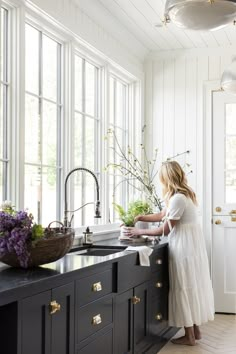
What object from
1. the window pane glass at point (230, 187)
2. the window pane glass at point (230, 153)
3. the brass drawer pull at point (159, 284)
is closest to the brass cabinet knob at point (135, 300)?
the brass drawer pull at point (159, 284)

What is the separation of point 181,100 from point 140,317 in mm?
2914

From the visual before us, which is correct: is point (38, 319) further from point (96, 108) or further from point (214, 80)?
point (214, 80)

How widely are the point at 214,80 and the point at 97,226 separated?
2.24 metres

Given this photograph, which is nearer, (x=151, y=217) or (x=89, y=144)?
(x=151, y=217)

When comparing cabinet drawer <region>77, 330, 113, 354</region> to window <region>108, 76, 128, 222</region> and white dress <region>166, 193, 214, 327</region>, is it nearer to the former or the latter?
white dress <region>166, 193, 214, 327</region>

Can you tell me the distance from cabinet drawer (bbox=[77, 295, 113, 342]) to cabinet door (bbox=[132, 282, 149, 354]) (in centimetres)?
52

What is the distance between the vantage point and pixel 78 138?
4.63m

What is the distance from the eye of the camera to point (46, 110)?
405 centimetres

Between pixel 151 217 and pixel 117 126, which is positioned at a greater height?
pixel 117 126

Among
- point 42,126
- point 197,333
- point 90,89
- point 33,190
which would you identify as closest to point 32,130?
point 42,126

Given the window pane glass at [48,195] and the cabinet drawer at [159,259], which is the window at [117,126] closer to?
the cabinet drawer at [159,259]

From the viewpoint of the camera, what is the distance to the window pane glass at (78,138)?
459 centimetres

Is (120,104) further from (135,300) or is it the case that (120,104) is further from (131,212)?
(135,300)

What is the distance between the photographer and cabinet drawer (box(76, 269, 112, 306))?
2834mm
